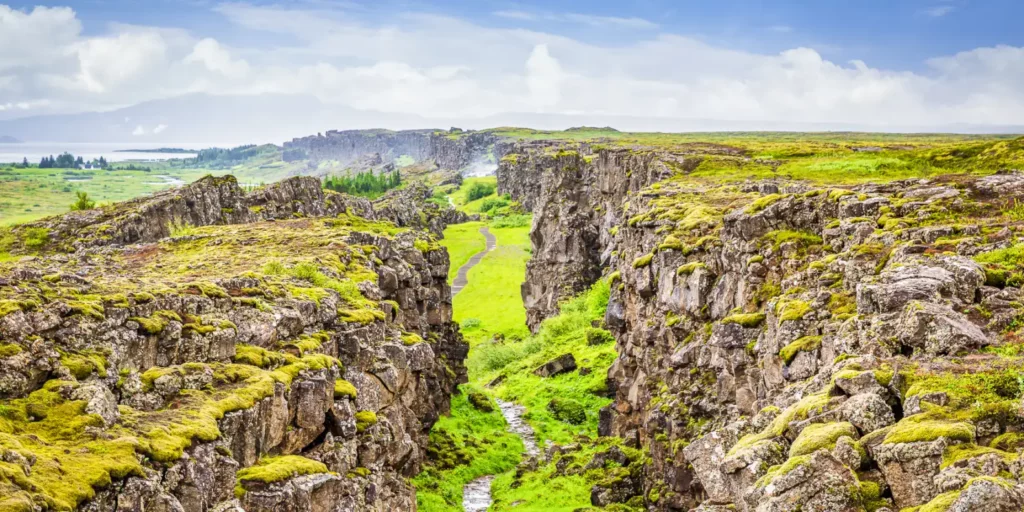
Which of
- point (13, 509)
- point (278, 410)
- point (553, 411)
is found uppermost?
point (13, 509)

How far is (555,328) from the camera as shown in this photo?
133 m

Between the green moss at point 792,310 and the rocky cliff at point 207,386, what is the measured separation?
905 inches

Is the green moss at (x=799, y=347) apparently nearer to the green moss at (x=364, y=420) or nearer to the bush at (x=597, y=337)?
the green moss at (x=364, y=420)

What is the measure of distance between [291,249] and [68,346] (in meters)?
42.3

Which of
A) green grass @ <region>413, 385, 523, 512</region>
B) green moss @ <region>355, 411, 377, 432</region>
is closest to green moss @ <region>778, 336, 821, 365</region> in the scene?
green moss @ <region>355, 411, 377, 432</region>

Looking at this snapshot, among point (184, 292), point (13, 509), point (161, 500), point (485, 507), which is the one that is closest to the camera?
point (13, 509)

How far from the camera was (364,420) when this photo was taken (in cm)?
4728

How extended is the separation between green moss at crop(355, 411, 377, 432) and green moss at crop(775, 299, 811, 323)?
2286cm

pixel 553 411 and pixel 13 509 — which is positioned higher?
pixel 13 509

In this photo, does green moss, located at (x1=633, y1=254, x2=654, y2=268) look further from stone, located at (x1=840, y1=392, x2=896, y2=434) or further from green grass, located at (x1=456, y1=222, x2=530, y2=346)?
green grass, located at (x1=456, y1=222, x2=530, y2=346)

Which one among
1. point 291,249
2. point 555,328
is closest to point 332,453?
point 291,249

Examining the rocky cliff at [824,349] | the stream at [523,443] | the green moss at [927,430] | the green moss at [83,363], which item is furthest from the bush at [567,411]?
the green moss at [927,430]

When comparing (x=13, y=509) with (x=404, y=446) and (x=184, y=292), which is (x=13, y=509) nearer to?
(x=184, y=292)

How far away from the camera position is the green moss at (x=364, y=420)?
46438 mm
